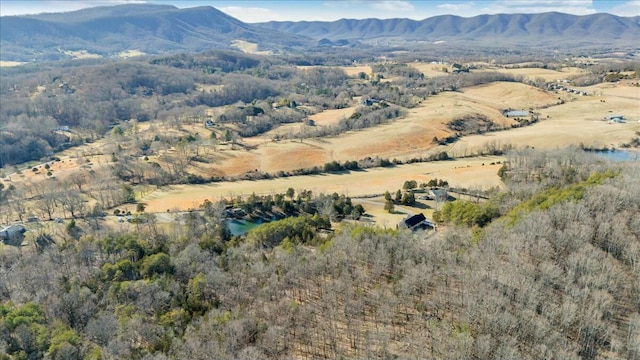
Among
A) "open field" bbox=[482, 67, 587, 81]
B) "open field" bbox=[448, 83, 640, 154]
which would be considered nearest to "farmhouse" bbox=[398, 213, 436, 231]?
"open field" bbox=[448, 83, 640, 154]

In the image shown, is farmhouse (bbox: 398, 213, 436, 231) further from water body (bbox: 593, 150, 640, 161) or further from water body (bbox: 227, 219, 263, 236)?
water body (bbox: 593, 150, 640, 161)

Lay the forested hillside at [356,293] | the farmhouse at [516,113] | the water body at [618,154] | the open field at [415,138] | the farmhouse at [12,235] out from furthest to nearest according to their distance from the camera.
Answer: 1. the farmhouse at [516,113]
2. the open field at [415,138]
3. the water body at [618,154]
4. the farmhouse at [12,235]
5. the forested hillside at [356,293]

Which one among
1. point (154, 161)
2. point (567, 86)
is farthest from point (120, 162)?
point (567, 86)

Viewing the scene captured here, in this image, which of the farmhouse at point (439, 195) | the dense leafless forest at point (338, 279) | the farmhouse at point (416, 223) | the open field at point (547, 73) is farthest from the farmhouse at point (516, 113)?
the farmhouse at point (416, 223)

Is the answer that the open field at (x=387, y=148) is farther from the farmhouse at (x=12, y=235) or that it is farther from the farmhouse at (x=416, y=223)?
the farmhouse at (x=12, y=235)

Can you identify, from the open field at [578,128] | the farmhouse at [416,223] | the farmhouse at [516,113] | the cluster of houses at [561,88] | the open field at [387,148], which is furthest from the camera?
the cluster of houses at [561,88]

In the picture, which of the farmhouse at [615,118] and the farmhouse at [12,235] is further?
the farmhouse at [615,118]

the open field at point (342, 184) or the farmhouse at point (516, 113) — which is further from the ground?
the farmhouse at point (516, 113)
